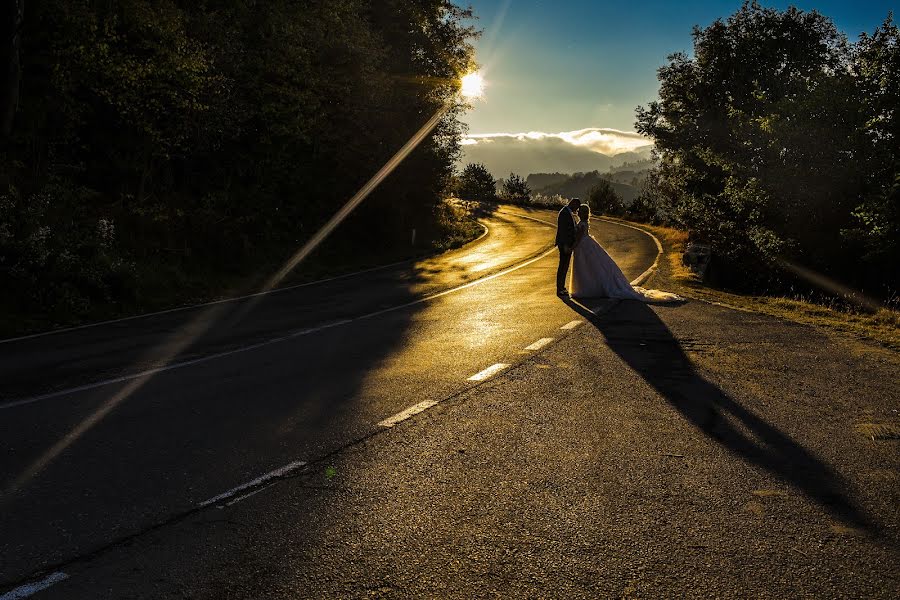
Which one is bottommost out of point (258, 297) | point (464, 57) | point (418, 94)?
point (258, 297)

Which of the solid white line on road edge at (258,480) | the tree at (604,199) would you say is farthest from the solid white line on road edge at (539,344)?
the tree at (604,199)

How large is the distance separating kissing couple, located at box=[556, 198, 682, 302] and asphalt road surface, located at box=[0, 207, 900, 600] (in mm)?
4244

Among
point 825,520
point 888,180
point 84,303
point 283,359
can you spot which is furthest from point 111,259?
point 888,180

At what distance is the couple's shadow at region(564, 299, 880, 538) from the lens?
13.4ft

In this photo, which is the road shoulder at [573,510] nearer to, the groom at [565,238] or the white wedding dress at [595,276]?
the white wedding dress at [595,276]

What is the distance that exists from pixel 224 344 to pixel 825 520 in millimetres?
7615

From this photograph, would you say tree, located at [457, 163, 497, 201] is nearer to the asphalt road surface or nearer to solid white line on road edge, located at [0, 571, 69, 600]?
the asphalt road surface

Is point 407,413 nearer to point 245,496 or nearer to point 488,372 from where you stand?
point 488,372

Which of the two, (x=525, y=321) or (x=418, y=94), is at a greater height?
(x=418, y=94)

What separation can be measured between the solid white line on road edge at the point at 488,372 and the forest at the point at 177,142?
29.2 ft

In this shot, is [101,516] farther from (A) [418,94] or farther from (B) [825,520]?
(A) [418,94]

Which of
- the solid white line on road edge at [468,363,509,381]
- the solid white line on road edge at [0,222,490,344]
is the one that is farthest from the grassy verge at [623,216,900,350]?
the solid white line on road edge at [0,222,490,344]

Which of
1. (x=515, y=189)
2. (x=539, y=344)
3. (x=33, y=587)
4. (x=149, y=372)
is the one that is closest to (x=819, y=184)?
(x=539, y=344)

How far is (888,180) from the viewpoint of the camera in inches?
784
